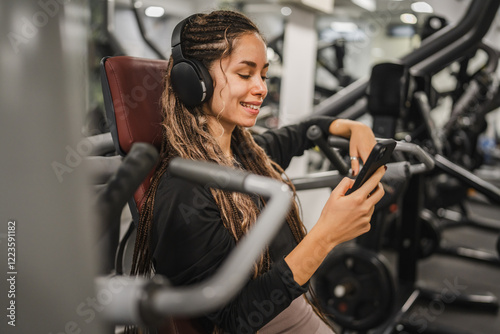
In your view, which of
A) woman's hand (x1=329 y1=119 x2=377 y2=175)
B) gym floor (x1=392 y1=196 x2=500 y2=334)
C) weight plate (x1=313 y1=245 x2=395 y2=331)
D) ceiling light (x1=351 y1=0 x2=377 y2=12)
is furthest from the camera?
ceiling light (x1=351 y1=0 x2=377 y2=12)

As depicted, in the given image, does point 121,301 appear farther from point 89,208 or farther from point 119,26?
point 119,26

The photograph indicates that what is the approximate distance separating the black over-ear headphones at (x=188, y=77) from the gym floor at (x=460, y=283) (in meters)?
1.82

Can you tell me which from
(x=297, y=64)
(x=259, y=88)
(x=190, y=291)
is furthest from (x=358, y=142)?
(x=297, y=64)

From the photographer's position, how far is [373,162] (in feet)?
2.64

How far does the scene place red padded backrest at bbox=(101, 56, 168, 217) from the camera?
950mm

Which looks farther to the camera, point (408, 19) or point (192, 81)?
point (408, 19)

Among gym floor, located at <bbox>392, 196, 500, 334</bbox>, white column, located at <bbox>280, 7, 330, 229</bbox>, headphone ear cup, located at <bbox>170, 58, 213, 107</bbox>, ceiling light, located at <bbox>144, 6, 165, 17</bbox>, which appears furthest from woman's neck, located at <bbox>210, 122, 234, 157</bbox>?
ceiling light, located at <bbox>144, 6, 165, 17</bbox>

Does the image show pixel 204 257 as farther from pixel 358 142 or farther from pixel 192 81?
pixel 358 142

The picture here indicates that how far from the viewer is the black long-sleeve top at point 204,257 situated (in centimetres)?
79

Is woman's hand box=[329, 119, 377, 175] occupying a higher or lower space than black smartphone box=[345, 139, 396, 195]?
lower

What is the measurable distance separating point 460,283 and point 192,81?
8.93ft

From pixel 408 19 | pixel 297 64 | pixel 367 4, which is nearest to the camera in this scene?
pixel 297 64

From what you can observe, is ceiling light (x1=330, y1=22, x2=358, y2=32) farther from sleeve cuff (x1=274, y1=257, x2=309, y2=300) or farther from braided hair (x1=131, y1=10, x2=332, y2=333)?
sleeve cuff (x1=274, y1=257, x2=309, y2=300)

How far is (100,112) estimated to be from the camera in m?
2.52
